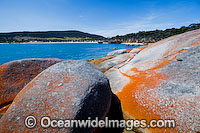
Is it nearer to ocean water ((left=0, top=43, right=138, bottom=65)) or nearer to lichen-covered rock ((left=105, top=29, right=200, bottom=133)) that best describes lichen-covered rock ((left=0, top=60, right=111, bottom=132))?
lichen-covered rock ((left=105, top=29, right=200, bottom=133))

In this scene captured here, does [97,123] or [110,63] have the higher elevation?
[110,63]

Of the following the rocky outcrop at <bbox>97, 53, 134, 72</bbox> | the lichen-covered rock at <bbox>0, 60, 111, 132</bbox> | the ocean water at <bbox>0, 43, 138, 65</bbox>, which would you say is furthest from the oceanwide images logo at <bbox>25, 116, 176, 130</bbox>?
the ocean water at <bbox>0, 43, 138, 65</bbox>

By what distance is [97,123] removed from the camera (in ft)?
6.52

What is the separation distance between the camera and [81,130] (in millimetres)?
1722

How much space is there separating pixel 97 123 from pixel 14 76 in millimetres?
2683

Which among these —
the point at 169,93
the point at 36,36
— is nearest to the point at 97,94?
the point at 169,93

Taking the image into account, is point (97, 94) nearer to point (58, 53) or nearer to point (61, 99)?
point (61, 99)

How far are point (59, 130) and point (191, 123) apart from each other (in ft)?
7.36

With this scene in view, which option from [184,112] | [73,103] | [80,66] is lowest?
[184,112]

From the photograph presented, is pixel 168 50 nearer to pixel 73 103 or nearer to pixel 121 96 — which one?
pixel 121 96

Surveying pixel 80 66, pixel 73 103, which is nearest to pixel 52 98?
pixel 73 103

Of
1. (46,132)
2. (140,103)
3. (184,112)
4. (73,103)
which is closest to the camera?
(46,132)

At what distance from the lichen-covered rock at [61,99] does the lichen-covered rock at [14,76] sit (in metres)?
1.14

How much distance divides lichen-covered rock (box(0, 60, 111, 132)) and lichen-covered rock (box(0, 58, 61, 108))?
1.14 meters
